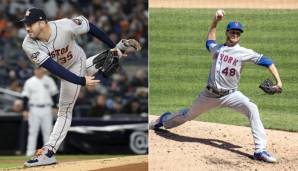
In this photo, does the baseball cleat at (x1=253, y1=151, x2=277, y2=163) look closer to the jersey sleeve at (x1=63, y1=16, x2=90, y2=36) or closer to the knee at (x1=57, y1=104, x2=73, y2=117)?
the knee at (x1=57, y1=104, x2=73, y2=117)

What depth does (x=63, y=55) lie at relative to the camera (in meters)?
5.03

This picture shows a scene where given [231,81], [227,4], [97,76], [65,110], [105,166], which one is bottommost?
[105,166]

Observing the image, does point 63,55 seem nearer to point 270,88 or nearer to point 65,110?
point 65,110

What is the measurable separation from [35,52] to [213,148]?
1.83 metres

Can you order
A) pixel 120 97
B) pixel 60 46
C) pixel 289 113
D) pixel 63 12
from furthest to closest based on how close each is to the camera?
pixel 63 12 → pixel 120 97 → pixel 289 113 → pixel 60 46

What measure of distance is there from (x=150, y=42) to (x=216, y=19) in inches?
35.2

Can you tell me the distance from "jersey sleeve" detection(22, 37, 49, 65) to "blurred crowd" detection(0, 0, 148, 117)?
200 inches

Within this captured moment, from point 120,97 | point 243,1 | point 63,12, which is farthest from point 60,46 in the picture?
point 63,12

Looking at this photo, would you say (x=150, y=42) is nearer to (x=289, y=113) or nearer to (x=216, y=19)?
(x=216, y=19)

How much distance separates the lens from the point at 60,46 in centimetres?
492

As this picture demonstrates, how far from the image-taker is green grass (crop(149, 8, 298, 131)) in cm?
554

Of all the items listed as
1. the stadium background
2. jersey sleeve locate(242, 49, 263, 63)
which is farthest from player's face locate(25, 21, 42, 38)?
the stadium background

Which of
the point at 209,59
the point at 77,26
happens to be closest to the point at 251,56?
the point at 209,59

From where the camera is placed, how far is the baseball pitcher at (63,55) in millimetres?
4711
